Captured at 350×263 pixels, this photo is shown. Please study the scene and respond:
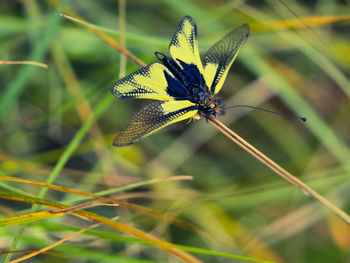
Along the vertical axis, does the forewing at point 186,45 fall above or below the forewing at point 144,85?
above

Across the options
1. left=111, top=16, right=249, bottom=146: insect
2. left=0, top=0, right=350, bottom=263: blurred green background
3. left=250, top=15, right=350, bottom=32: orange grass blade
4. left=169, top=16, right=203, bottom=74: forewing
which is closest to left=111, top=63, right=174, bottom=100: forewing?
left=111, top=16, right=249, bottom=146: insect

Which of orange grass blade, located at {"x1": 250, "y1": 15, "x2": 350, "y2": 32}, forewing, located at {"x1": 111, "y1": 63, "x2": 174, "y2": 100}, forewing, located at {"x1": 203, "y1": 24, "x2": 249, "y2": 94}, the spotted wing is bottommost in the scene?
the spotted wing

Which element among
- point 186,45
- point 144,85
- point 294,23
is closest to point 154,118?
point 144,85

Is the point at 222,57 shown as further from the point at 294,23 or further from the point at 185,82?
the point at 294,23

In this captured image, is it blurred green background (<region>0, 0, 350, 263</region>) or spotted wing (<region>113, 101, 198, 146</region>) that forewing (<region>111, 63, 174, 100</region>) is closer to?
spotted wing (<region>113, 101, 198, 146</region>)

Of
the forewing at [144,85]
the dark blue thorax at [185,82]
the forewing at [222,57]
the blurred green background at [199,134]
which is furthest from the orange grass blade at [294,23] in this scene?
the forewing at [144,85]

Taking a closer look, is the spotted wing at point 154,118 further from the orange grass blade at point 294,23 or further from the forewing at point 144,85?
the orange grass blade at point 294,23
